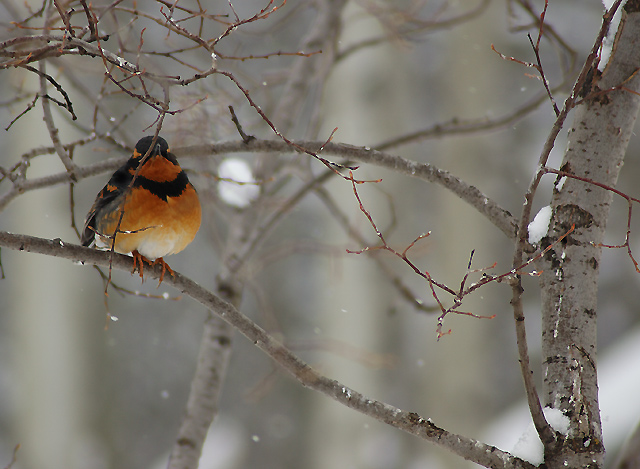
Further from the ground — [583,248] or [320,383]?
[583,248]

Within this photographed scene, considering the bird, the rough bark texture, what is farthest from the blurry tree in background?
the bird

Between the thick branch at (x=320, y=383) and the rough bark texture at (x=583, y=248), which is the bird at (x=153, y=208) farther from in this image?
the rough bark texture at (x=583, y=248)

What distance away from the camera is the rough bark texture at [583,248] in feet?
4.45

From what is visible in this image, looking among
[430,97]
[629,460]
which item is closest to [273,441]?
[430,97]

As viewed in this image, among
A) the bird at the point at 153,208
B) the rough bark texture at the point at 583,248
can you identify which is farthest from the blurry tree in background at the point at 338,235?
the bird at the point at 153,208

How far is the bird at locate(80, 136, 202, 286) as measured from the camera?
194cm

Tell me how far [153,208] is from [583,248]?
1.35m

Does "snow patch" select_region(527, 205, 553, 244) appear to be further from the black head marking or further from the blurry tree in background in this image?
the black head marking

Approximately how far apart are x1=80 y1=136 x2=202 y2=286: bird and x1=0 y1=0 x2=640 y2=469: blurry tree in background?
0.39ft

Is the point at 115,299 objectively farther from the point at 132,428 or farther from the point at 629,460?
the point at 629,460

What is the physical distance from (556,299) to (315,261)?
7335mm

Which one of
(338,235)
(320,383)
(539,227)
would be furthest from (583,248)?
(338,235)

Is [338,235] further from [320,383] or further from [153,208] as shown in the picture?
[320,383]

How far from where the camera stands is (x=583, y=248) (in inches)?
57.6
